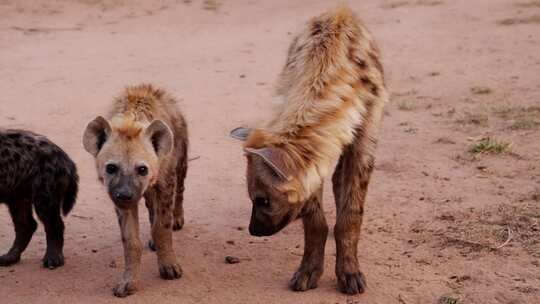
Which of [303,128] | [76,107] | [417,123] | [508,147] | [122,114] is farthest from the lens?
[76,107]

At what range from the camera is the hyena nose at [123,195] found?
3.39 metres

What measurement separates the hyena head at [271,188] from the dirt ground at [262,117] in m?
0.42

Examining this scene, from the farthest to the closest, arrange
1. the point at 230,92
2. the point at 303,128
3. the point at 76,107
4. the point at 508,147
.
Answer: the point at 230,92 < the point at 76,107 < the point at 508,147 < the point at 303,128

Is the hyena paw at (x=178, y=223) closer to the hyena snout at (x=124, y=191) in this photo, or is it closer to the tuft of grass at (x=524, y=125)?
the hyena snout at (x=124, y=191)

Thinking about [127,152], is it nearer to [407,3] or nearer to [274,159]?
[274,159]

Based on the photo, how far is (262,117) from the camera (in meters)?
6.63

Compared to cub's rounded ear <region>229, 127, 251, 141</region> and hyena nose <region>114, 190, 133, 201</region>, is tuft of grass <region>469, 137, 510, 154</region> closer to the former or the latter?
cub's rounded ear <region>229, 127, 251, 141</region>

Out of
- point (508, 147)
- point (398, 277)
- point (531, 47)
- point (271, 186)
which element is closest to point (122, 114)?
point (271, 186)

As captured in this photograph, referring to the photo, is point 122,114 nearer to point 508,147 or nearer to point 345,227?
point 345,227

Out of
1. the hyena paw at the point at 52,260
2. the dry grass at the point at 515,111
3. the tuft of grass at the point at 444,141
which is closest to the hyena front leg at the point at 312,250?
the hyena paw at the point at 52,260

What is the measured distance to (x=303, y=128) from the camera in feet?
10.3

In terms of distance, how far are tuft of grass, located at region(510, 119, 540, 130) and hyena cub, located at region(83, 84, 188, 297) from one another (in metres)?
2.88

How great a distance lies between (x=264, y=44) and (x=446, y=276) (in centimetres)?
659

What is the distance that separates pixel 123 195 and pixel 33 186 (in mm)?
798
